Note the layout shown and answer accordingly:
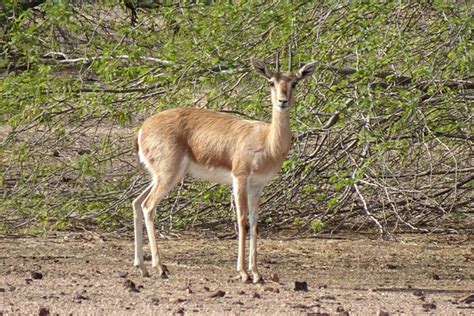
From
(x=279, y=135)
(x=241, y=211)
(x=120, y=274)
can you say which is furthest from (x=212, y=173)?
(x=120, y=274)

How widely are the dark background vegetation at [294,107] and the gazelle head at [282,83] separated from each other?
1.46ft

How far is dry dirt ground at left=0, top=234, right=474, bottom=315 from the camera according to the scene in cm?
714

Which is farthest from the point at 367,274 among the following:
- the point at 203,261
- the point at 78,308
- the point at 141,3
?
→ the point at 141,3

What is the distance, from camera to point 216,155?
862 centimetres

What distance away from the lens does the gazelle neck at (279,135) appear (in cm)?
834

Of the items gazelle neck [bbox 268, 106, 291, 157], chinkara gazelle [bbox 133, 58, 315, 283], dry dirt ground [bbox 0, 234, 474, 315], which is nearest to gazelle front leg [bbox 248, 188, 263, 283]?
chinkara gazelle [bbox 133, 58, 315, 283]

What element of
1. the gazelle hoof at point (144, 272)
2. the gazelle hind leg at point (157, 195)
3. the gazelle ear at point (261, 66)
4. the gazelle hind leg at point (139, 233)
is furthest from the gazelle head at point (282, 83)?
the gazelle hoof at point (144, 272)

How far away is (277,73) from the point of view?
26.8ft

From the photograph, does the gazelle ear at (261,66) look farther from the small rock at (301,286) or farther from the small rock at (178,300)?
the small rock at (178,300)

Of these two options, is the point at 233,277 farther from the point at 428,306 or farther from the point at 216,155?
the point at 428,306

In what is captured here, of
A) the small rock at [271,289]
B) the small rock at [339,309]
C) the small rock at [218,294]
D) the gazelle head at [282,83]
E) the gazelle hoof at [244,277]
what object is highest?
the gazelle head at [282,83]

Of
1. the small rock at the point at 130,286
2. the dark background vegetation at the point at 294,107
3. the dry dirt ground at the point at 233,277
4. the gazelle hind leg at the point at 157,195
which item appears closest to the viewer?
the dry dirt ground at the point at 233,277

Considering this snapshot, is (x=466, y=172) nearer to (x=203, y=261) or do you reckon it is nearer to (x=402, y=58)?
(x=402, y=58)

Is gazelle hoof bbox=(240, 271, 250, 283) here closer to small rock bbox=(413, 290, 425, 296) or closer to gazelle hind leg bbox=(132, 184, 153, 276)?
gazelle hind leg bbox=(132, 184, 153, 276)
